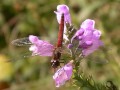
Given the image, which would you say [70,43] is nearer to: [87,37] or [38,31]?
[87,37]

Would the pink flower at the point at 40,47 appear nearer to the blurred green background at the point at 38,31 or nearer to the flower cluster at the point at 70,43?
the flower cluster at the point at 70,43

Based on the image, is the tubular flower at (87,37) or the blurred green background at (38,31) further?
the blurred green background at (38,31)

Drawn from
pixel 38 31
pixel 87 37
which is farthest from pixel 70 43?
pixel 38 31

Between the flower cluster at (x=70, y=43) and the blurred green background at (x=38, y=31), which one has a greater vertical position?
the blurred green background at (x=38, y=31)

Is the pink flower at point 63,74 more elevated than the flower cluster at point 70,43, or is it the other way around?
the flower cluster at point 70,43

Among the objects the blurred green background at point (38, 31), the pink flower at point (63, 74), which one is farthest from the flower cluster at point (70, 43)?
the blurred green background at point (38, 31)

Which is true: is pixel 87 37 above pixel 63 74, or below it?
above

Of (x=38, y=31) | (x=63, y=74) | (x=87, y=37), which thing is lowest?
(x=63, y=74)

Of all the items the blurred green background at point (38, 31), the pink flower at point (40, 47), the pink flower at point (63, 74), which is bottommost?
the pink flower at point (63, 74)
